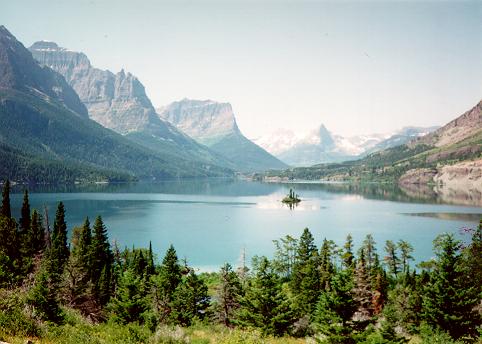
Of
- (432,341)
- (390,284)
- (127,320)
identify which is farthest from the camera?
(390,284)

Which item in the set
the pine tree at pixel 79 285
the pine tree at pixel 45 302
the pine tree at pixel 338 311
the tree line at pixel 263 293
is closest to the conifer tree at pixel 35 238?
the tree line at pixel 263 293

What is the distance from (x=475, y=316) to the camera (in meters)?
46.5

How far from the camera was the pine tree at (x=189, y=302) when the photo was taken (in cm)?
6398

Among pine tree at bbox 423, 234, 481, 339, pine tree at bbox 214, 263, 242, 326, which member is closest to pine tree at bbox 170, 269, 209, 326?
pine tree at bbox 214, 263, 242, 326

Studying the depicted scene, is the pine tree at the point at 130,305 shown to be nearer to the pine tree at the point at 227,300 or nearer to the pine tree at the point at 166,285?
the pine tree at the point at 166,285

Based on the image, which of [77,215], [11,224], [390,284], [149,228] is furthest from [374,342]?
[77,215]

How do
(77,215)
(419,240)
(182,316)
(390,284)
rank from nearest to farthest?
(182,316)
(390,284)
(419,240)
(77,215)

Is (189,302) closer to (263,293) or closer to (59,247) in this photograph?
(263,293)

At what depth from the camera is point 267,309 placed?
146 feet

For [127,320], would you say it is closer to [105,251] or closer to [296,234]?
[105,251]

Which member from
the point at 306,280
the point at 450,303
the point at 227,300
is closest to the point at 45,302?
the point at 227,300

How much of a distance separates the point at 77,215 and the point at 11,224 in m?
109

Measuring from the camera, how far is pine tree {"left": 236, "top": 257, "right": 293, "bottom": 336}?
43.2 m

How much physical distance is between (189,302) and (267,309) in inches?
1043
